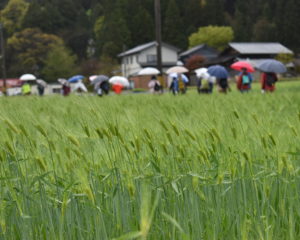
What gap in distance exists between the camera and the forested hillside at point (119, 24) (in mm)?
65812

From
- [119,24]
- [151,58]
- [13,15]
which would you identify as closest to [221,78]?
[151,58]

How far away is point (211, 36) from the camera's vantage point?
71188mm

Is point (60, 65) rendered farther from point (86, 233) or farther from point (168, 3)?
point (86, 233)

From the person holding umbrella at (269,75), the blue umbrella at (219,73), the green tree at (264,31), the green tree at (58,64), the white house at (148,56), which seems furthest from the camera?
the green tree at (264,31)

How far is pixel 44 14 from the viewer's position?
7444 cm

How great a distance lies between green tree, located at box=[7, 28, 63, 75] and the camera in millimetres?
63125

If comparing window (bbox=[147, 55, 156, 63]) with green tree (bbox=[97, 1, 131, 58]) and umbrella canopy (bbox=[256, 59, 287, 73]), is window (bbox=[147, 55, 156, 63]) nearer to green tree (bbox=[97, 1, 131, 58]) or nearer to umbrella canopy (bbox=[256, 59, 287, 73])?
green tree (bbox=[97, 1, 131, 58])

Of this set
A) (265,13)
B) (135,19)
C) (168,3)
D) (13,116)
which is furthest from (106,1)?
(13,116)

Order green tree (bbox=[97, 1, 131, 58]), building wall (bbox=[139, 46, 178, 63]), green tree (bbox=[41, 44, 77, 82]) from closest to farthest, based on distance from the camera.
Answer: green tree (bbox=[41, 44, 77, 82]) → building wall (bbox=[139, 46, 178, 63]) → green tree (bbox=[97, 1, 131, 58])

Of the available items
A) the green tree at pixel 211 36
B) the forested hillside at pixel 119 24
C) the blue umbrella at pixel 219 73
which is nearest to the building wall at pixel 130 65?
the forested hillside at pixel 119 24

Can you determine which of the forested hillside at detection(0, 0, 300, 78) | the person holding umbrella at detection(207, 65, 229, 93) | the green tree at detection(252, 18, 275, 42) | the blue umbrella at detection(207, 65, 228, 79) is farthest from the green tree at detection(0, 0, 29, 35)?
the person holding umbrella at detection(207, 65, 229, 93)

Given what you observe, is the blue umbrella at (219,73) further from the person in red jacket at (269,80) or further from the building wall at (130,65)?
the building wall at (130,65)

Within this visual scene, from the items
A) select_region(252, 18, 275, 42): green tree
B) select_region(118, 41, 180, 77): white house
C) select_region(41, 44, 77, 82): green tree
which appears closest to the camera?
select_region(41, 44, 77, 82): green tree

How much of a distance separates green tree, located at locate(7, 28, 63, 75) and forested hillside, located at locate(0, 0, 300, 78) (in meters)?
0.14
